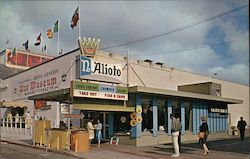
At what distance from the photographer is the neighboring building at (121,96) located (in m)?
17.9

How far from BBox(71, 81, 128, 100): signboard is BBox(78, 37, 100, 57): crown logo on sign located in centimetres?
527

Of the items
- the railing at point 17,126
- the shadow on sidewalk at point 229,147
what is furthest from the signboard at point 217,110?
the railing at point 17,126

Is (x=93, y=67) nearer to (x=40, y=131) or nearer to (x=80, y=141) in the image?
(x=40, y=131)

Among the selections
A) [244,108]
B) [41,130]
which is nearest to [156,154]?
[41,130]

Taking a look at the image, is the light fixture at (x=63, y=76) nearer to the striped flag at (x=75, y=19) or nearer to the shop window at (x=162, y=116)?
the striped flag at (x=75, y=19)

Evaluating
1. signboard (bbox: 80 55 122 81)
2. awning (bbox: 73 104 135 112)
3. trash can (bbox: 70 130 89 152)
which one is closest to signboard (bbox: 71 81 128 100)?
awning (bbox: 73 104 135 112)

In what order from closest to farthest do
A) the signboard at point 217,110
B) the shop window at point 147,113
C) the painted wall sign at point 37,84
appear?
the shop window at point 147,113, the signboard at point 217,110, the painted wall sign at point 37,84

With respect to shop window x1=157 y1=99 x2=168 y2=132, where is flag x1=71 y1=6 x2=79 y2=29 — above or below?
above

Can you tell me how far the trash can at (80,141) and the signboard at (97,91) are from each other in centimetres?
191

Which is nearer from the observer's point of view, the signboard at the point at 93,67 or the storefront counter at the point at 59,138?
the storefront counter at the point at 59,138

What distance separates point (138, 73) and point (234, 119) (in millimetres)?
21224

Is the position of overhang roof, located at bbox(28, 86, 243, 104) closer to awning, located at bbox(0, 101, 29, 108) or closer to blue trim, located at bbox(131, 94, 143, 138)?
blue trim, located at bbox(131, 94, 143, 138)

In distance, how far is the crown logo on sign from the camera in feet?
72.1

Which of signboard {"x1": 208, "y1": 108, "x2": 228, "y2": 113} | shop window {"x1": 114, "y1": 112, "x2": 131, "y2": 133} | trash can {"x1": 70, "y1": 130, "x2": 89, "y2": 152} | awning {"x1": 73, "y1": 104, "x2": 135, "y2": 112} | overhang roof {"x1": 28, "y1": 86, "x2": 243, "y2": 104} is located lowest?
trash can {"x1": 70, "y1": 130, "x2": 89, "y2": 152}
